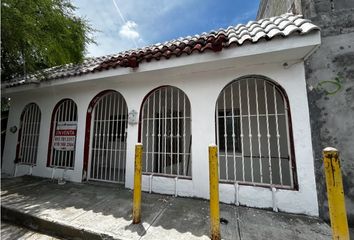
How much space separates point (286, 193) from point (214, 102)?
2.19m

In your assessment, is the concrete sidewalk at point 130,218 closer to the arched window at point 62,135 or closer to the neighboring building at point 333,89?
the neighboring building at point 333,89

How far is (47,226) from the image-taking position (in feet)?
9.11

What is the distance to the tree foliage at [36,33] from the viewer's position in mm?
A: 3668

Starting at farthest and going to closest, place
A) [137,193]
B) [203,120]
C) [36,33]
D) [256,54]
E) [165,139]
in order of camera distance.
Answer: [165,139]
[36,33]
[203,120]
[256,54]
[137,193]

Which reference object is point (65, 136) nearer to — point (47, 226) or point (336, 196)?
point (47, 226)

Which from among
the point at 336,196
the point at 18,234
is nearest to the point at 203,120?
the point at 336,196

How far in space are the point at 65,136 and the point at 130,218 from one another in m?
3.75

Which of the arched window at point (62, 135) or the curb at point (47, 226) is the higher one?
the arched window at point (62, 135)

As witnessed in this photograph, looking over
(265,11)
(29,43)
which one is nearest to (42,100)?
(29,43)

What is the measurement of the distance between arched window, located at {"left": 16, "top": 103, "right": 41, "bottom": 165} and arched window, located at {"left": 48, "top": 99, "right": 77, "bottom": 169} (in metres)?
1.17

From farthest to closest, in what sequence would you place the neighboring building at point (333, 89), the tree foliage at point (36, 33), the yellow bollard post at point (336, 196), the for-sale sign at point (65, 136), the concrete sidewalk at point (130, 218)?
the for-sale sign at point (65, 136), the tree foliage at point (36, 33), the neighboring building at point (333, 89), the concrete sidewalk at point (130, 218), the yellow bollard post at point (336, 196)

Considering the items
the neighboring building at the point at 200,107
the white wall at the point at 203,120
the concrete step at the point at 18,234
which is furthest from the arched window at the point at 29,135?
the concrete step at the point at 18,234

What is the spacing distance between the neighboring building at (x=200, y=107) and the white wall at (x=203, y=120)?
0.02 m

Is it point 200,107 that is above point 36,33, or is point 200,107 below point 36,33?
below
